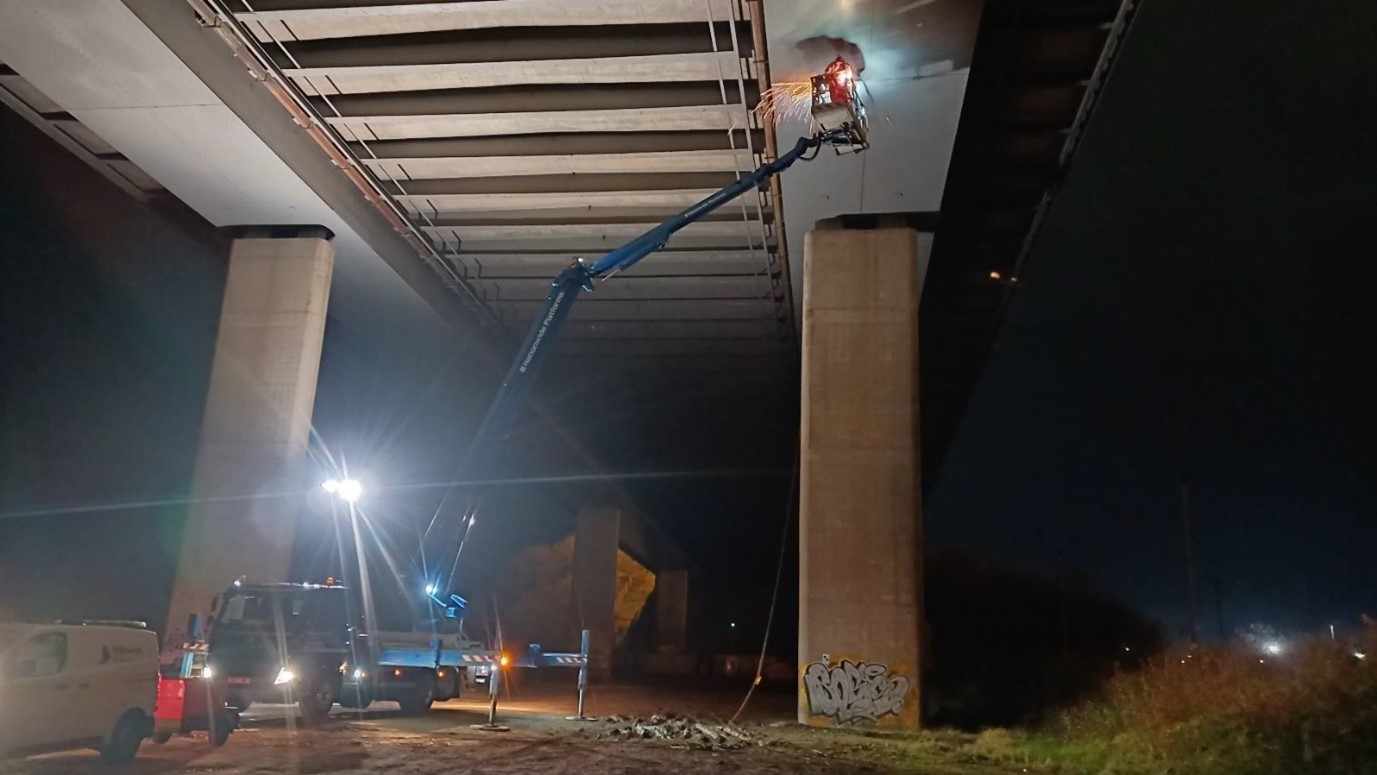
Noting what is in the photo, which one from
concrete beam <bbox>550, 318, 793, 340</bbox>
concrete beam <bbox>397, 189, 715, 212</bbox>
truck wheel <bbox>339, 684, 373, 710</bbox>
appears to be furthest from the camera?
concrete beam <bbox>550, 318, 793, 340</bbox>

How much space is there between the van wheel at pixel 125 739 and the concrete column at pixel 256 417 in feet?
29.6

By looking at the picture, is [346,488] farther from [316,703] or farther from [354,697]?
[316,703]

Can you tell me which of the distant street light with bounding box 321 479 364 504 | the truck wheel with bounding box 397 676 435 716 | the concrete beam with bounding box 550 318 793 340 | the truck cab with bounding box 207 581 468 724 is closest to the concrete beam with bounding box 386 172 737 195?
the distant street light with bounding box 321 479 364 504

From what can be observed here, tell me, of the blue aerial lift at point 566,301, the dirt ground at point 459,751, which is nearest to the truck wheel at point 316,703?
the dirt ground at point 459,751

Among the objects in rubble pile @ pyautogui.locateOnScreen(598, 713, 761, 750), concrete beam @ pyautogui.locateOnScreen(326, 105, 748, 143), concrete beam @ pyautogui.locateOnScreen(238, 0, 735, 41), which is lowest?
rubble pile @ pyautogui.locateOnScreen(598, 713, 761, 750)

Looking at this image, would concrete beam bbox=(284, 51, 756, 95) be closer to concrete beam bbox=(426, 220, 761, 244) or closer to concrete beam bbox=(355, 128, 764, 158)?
concrete beam bbox=(355, 128, 764, 158)

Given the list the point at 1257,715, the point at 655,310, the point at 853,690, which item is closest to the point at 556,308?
the point at 853,690

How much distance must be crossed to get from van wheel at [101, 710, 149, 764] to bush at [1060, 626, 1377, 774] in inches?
438

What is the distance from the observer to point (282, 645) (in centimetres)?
1299

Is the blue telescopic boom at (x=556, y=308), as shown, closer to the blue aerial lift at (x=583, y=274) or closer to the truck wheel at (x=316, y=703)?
the blue aerial lift at (x=583, y=274)

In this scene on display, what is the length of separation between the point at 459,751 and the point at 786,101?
10.9 meters

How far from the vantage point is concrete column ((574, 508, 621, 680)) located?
4216cm

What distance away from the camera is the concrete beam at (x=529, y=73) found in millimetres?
15375

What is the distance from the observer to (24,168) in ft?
61.3
